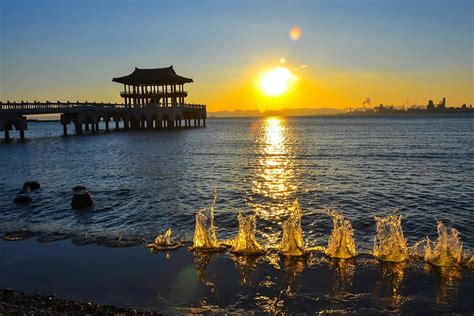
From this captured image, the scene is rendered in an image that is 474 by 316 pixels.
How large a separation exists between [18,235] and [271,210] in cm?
912

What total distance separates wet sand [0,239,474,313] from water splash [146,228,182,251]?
400 millimetres

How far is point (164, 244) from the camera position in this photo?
12.1 metres

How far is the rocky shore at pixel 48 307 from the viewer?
719cm

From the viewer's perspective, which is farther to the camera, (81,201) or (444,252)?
(81,201)

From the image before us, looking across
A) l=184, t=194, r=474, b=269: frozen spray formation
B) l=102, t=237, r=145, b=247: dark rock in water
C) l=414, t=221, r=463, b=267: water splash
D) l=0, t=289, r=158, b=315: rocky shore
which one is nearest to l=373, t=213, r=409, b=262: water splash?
l=184, t=194, r=474, b=269: frozen spray formation

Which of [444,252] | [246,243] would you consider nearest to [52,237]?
[246,243]

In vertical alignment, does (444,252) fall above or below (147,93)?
below

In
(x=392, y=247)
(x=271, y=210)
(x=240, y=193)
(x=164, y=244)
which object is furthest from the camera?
(x=240, y=193)

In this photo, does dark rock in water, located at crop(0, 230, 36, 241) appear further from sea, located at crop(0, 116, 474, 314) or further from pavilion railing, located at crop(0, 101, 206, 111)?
pavilion railing, located at crop(0, 101, 206, 111)

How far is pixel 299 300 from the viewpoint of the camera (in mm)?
8398

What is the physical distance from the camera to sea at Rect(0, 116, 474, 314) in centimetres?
858

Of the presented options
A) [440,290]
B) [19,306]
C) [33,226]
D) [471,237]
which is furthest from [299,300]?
[33,226]

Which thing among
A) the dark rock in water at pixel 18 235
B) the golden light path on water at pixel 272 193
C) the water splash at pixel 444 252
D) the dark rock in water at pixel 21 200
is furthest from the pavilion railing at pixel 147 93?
the water splash at pixel 444 252

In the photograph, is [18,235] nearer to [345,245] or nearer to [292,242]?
[292,242]
